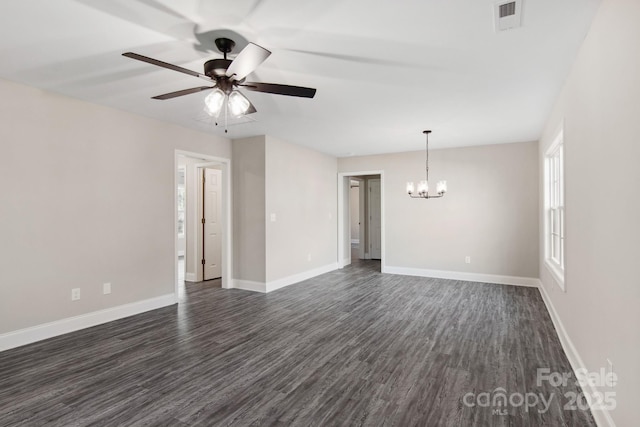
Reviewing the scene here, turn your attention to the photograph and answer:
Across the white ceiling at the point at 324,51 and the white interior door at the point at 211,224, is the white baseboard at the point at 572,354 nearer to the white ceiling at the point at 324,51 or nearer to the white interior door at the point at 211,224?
the white ceiling at the point at 324,51

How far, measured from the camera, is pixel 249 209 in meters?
5.64

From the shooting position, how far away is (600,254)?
210 centimetres

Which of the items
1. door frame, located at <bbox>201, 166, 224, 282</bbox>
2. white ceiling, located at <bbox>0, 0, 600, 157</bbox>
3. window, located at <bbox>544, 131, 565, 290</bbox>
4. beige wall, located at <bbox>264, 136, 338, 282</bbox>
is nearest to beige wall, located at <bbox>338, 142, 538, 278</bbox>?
window, located at <bbox>544, 131, 565, 290</bbox>

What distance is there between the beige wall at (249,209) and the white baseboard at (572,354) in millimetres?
3962

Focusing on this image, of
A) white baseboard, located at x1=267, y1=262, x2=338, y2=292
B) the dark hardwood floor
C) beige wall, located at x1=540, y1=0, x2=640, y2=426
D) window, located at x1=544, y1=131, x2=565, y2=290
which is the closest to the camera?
beige wall, located at x1=540, y1=0, x2=640, y2=426

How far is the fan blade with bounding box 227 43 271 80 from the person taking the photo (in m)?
1.97

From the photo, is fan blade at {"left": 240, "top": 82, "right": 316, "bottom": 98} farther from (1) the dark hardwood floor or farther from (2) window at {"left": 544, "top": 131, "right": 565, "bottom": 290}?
(2) window at {"left": 544, "top": 131, "right": 565, "bottom": 290}

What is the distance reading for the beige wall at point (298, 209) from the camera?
5.63m

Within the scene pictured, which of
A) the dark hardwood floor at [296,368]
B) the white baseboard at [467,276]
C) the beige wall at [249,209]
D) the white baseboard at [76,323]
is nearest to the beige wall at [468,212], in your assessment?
the white baseboard at [467,276]

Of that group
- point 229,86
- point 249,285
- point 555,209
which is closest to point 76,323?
point 249,285

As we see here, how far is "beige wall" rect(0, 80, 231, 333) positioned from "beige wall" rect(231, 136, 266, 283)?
1.10 m

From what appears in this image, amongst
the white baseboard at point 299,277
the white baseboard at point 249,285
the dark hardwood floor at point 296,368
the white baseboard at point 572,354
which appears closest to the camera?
the white baseboard at point 572,354

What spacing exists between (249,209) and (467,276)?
4.25 m

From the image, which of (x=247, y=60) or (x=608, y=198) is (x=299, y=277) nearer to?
(x=247, y=60)
